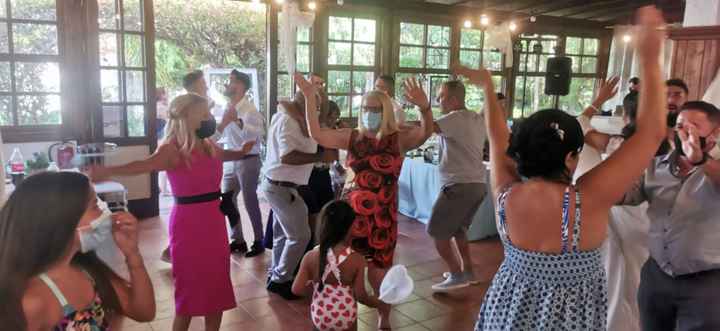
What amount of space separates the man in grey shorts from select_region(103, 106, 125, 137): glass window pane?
11.5ft

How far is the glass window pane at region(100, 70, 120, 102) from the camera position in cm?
543

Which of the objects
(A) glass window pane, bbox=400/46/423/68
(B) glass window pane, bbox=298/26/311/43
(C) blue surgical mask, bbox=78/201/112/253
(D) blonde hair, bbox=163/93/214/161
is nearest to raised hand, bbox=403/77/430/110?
(D) blonde hair, bbox=163/93/214/161

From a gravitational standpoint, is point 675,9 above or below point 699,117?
above

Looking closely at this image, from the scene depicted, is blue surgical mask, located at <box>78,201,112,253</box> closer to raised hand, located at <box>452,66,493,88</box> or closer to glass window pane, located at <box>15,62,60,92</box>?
raised hand, located at <box>452,66,493,88</box>

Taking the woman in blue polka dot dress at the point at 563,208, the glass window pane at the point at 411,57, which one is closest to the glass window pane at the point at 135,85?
the glass window pane at the point at 411,57

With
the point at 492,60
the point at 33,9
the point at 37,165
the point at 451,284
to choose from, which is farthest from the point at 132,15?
the point at 492,60

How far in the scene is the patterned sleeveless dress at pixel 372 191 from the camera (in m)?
2.87

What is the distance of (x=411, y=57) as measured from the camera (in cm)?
789

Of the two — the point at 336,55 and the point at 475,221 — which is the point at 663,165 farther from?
the point at 336,55

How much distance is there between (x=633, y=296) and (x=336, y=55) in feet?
17.2

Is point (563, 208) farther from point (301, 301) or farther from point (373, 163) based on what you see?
point (301, 301)

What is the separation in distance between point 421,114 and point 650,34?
1797 millimetres

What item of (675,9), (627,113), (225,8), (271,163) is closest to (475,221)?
(271,163)

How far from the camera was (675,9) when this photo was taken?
851 centimetres
